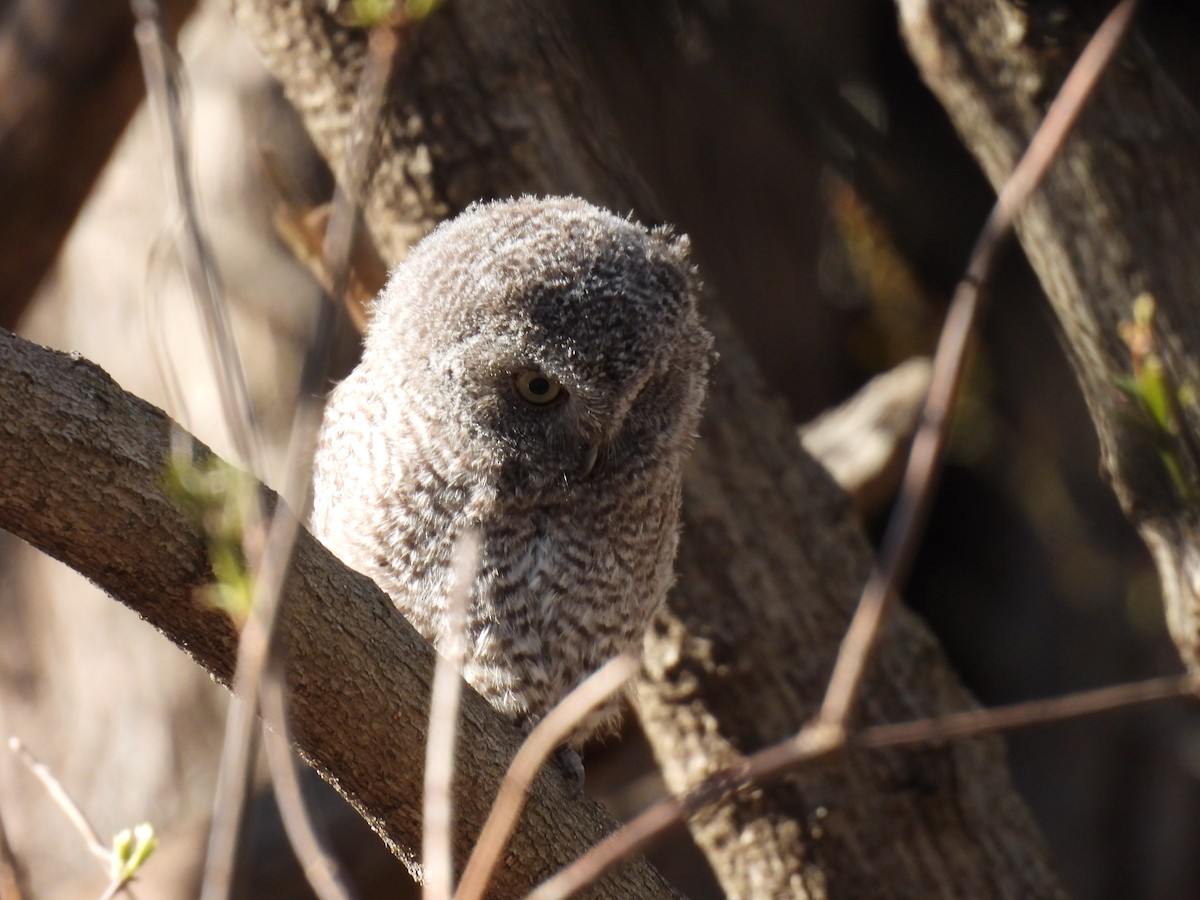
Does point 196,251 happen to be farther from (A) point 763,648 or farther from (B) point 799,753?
(A) point 763,648

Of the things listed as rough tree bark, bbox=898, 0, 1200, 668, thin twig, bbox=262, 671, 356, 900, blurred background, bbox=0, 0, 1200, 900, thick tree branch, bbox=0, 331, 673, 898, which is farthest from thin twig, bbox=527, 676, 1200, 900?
blurred background, bbox=0, 0, 1200, 900

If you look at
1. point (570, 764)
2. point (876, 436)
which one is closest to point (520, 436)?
point (570, 764)

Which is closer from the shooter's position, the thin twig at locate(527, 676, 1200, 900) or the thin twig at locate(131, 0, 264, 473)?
the thin twig at locate(527, 676, 1200, 900)

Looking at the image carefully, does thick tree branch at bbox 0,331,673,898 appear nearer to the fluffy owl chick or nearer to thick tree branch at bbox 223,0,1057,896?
the fluffy owl chick

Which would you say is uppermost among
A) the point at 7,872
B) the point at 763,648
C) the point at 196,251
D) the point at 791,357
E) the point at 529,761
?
the point at 791,357

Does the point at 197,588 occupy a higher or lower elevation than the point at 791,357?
lower
